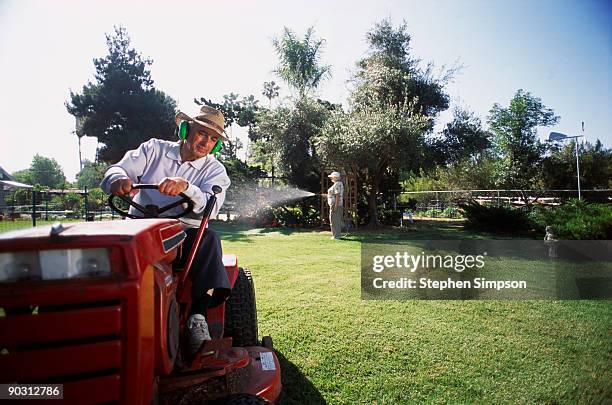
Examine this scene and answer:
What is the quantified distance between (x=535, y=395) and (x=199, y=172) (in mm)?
2373

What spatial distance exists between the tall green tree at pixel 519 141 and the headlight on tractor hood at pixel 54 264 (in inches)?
1002

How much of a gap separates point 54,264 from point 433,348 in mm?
2629

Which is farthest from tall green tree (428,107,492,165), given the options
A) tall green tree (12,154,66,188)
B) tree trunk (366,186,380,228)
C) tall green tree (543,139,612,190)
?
tall green tree (12,154,66,188)

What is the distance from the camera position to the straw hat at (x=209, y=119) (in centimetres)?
233

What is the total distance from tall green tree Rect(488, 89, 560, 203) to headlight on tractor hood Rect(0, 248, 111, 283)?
83.5 ft

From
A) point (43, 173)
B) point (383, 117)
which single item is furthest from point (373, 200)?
point (43, 173)

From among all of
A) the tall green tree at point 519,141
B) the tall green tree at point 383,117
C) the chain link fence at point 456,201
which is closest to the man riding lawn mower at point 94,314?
the tall green tree at point 383,117

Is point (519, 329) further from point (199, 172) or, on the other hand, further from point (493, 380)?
point (199, 172)

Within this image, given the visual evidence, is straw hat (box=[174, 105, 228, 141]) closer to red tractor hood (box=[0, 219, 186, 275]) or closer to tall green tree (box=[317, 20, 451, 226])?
red tractor hood (box=[0, 219, 186, 275])

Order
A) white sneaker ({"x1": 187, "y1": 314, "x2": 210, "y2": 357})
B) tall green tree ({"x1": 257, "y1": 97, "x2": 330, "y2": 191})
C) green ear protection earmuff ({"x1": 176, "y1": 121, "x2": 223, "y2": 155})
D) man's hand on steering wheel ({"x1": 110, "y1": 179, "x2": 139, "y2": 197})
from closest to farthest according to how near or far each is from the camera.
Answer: white sneaker ({"x1": 187, "y1": 314, "x2": 210, "y2": 357}), man's hand on steering wheel ({"x1": 110, "y1": 179, "x2": 139, "y2": 197}), green ear protection earmuff ({"x1": 176, "y1": 121, "x2": 223, "y2": 155}), tall green tree ({"x1": 257, "y1": 97, "x2": 330, "y2": 191})

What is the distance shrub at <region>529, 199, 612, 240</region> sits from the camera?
6.84 m

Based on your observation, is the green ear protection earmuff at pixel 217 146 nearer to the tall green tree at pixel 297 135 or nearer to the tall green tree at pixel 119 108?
the tall green tree at pixel 297 135

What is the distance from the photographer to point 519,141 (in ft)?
83.0

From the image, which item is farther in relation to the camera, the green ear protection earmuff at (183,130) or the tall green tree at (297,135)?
the tall green tree at (297,135)
